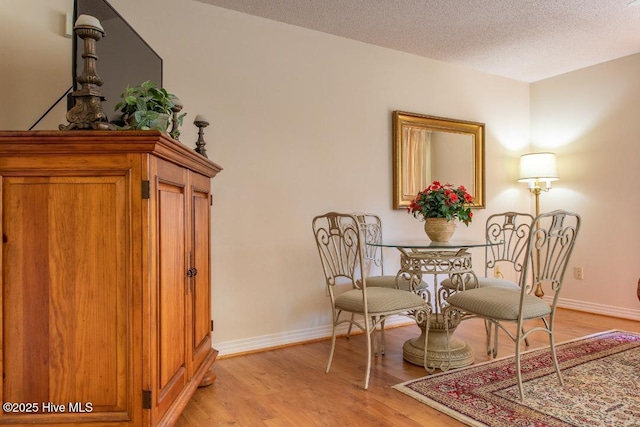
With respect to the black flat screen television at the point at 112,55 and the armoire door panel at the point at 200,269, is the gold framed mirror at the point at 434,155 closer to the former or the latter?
the armoire door panel at the point at 200,269

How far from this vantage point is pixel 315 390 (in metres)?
2.26

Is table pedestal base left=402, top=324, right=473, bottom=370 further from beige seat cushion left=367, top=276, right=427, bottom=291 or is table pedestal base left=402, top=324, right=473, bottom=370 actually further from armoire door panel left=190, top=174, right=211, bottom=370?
armoire door panel left=190, top=174, right=211, bottom=370

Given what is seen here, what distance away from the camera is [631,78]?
12.6 feet

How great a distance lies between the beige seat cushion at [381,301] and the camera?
7.70 feet

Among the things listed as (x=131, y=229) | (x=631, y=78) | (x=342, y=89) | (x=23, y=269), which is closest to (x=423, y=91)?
(x=342, y=89)

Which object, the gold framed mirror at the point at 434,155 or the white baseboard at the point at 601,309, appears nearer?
the gold framed mirror at the point at 434,155

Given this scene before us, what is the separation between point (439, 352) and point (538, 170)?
7.99 feet

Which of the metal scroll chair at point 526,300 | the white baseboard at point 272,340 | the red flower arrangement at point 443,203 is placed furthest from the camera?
the white baseboard at point 272,340

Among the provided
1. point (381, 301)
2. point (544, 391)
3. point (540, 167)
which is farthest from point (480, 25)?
point (544, 391)

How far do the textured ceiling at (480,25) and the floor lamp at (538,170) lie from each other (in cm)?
89

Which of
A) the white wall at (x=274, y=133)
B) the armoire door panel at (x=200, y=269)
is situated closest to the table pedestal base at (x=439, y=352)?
the white wall at (x=274, y=133)

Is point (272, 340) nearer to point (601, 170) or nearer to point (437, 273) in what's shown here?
point (437, 273)

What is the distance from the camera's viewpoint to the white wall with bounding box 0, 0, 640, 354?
9.13 feet

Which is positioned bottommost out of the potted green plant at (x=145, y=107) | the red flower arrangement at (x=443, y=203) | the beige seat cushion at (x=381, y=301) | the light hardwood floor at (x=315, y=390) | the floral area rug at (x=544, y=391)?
the light hardwood floor at (x=315, y=390)
